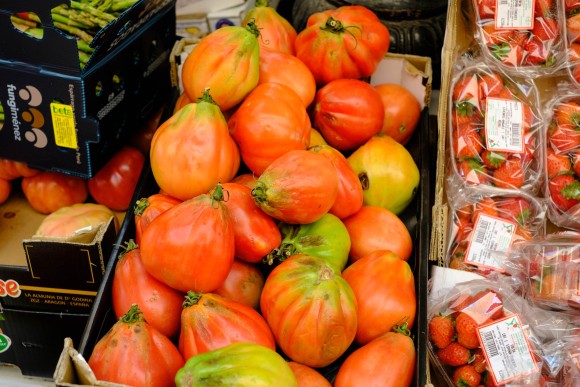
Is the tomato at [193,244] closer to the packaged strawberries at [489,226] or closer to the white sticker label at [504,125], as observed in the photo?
the packaged strawberries at [489,226]

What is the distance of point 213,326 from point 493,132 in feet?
3.13

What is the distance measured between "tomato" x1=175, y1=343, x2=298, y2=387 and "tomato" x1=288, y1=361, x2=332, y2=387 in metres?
0.14

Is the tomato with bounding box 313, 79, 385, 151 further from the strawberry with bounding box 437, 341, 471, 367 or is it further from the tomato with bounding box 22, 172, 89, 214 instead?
the tomato with bounding box 22, 172, 89, 214

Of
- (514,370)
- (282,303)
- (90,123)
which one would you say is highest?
(90,123)

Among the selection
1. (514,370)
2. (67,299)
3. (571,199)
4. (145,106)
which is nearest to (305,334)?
(514,370)

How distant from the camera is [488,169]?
161cm

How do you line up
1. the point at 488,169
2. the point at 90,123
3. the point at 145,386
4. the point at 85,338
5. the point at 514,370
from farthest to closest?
the point at 488,169
the point at 90,123
the point at 514,370
the point at 85,338
the point at 145,386

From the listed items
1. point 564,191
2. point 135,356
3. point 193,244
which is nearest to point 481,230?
point 564,191

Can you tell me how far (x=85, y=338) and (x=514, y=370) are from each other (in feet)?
2.84

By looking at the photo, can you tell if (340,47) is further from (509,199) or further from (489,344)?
(489,344)

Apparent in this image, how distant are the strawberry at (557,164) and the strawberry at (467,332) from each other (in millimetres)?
502

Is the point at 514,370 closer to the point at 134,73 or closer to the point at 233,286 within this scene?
the point at 233,286

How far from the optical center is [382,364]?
42.6 inches

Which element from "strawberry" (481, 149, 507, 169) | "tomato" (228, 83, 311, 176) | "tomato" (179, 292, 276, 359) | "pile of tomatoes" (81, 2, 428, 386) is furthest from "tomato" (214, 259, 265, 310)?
"strawberry" (481, 149, 507, 169)
